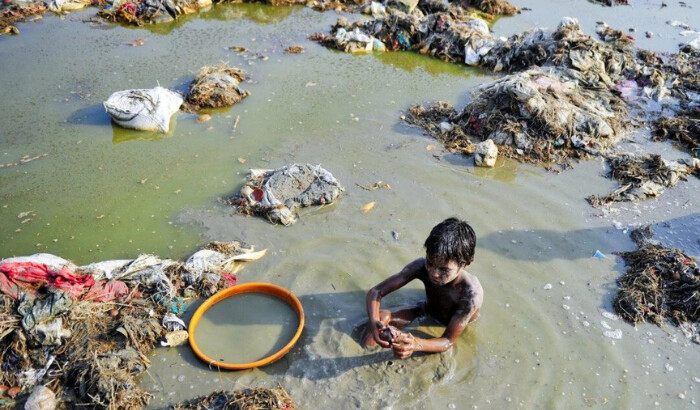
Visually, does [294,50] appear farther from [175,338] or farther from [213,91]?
[175,338]

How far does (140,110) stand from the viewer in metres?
6.11

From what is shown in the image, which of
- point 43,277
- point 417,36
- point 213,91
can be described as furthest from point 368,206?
point 417,36

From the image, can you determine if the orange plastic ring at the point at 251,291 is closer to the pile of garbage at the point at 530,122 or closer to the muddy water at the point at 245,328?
the muddy water at the point at 245,328

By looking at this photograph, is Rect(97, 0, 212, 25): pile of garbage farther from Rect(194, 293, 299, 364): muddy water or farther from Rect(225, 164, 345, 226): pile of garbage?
Rect(194, 293, 299, 364): muddy water

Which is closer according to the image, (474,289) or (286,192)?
(474,289)

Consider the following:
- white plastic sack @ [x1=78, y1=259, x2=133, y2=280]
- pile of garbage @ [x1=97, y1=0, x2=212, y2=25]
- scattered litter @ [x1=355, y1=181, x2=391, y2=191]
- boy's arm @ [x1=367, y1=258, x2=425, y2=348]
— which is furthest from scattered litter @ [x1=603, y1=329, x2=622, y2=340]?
pile of garbage @ [x1=97, y1=0, x2=212, y2=25]

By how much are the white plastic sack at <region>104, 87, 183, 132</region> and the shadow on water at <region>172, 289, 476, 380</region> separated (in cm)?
307

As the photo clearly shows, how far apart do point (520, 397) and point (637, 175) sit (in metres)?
3.43

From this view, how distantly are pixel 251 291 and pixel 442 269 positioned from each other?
1.63 metres

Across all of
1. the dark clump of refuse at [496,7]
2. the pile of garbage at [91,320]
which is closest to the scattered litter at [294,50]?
the dark clump of refuse at [496,7]

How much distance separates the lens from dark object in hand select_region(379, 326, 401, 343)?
3.19 meters

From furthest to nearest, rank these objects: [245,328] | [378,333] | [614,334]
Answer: [614,334] < [245,328] < [378,333]

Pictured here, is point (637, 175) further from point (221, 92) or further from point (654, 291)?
point (221, 92)

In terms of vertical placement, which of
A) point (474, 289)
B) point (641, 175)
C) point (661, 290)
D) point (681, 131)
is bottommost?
point (661, 290)
